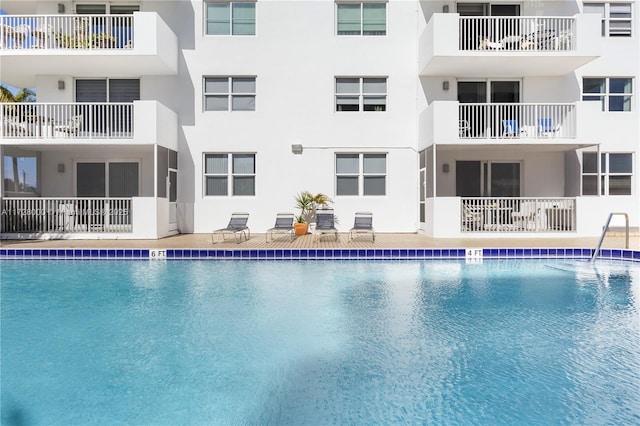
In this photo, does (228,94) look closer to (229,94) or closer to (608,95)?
(229,94)

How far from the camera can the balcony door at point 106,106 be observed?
1343 cm

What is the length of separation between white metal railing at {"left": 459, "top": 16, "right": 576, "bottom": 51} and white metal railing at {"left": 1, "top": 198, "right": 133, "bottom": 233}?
1245cm

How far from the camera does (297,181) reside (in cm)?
1471

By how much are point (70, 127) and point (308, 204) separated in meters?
7.96

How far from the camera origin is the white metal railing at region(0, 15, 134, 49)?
13195 mm

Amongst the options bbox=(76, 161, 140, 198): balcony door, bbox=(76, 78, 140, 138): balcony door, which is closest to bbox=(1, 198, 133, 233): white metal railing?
bbox=(76, 161, 140, 198): balcony door

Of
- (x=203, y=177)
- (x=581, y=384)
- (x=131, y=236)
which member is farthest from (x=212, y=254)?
(x=581, y=384)

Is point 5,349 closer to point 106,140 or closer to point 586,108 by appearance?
point 106,140

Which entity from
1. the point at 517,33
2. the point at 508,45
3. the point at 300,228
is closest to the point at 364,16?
the point at 508,45

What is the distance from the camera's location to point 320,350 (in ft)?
14.9

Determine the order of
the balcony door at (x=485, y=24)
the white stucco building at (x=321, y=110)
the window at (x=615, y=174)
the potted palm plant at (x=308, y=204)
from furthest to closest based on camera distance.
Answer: the window at (x=615, y=174)
the white stucco building at (x=321, y=110)
the potted palm plant at (x=308, y=204)
the balcony door at (x=485, y=24)

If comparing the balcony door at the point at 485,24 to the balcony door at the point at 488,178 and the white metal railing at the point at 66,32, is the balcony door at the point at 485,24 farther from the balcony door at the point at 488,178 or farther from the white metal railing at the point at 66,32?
the white metal railing at the point at 66,32

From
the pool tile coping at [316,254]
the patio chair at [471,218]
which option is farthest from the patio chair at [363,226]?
the patio chair at [471,218]

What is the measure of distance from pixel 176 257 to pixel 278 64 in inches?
318
